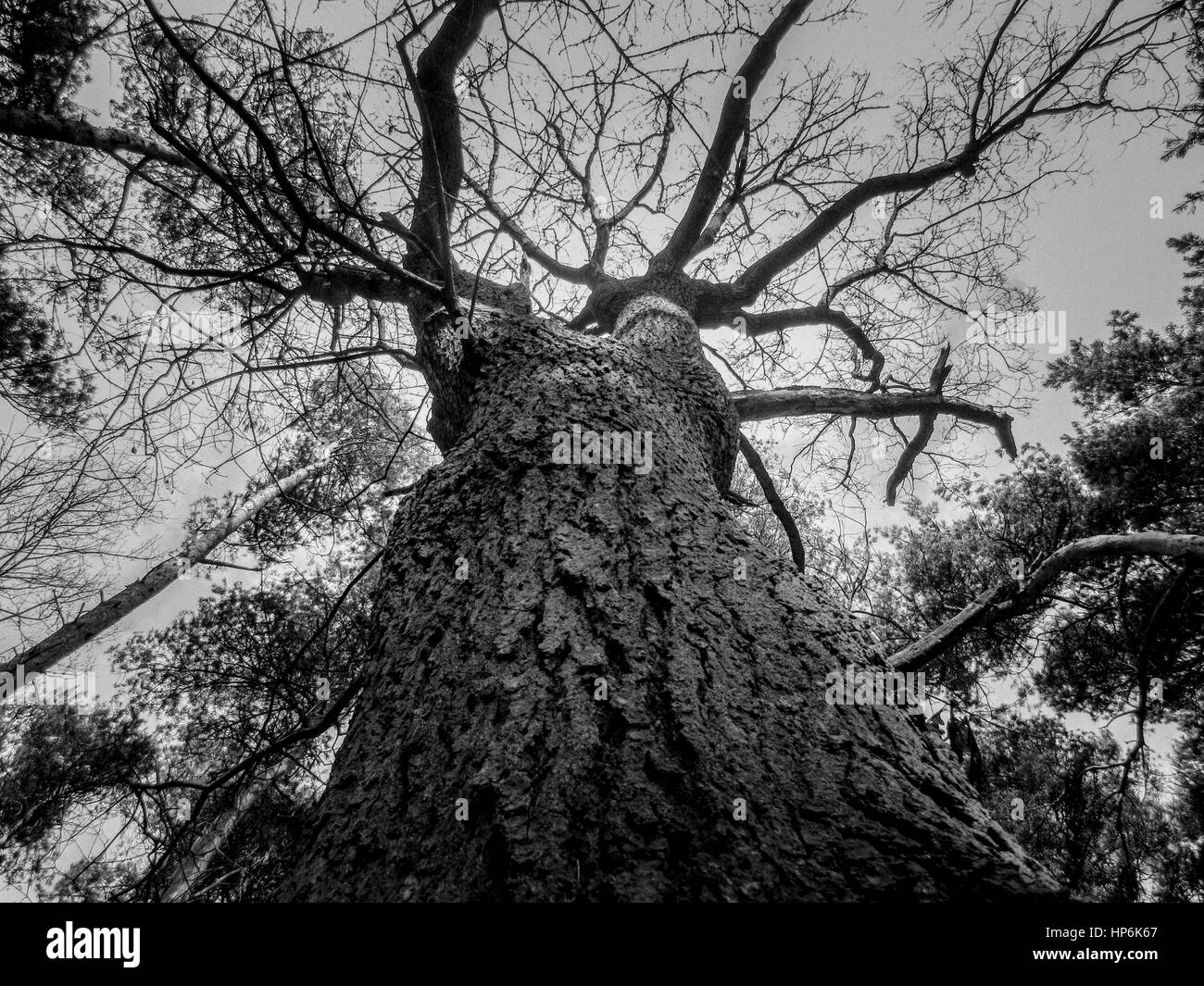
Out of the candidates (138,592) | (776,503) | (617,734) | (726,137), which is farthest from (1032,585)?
(138,592)

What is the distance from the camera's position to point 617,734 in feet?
2.46

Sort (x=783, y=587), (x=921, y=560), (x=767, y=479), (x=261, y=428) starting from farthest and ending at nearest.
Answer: (x=921, y=560)
(x=261, y=428)
(x=767, y=479)
(x=783, y=587)

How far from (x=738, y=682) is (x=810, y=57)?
14.8ft

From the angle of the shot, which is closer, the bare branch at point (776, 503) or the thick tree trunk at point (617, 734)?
the thick tree trunk at point (617, 734)

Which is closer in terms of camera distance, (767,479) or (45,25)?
(45,25)

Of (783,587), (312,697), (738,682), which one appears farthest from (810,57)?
(312,697)

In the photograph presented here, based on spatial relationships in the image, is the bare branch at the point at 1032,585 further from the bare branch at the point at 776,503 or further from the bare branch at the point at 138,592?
the bare branch at the point at 138,592

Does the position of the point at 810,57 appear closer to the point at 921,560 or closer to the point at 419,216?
the point at 419,216

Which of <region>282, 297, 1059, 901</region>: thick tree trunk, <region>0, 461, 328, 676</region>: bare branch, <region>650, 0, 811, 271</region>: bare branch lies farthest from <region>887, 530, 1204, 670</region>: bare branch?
<region>0, 461, 328, 676</region>: bare branch

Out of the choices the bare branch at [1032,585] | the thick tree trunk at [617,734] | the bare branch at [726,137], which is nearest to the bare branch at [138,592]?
the bare branch at [726,137]

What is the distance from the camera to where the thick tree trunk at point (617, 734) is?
23.3 inches

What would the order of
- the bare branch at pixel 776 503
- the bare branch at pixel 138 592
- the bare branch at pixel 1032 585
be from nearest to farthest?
the bare branch at pixel 1032 585 → the bare branch at pixel 776 503 → the bare branch at pixel 138 592

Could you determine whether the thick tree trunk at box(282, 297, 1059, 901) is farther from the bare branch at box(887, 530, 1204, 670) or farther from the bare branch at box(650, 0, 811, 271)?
the bare branch at box(650, 0, 811, 271)

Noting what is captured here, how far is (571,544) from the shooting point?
3.65 feet
